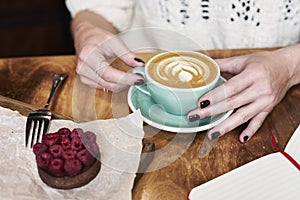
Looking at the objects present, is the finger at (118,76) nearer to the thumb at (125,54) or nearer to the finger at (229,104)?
the thumb at (125,54)

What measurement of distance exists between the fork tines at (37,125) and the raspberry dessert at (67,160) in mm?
92

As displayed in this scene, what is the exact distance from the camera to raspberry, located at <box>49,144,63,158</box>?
Answer: 2.69 ft

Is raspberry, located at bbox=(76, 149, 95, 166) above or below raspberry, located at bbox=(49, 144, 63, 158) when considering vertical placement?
below

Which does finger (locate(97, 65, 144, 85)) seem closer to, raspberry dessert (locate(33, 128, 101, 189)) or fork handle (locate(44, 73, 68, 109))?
fork handle (locate(44, 73, 68, 109))

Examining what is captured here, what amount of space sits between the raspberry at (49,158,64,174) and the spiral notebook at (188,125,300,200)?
0.71 ft

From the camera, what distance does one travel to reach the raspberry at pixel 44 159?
2.68ft

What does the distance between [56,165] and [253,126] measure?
1.28ft

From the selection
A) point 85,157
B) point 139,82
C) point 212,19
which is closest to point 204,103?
point 139,82

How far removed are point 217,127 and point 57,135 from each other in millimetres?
303

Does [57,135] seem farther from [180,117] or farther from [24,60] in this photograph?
[24,60]

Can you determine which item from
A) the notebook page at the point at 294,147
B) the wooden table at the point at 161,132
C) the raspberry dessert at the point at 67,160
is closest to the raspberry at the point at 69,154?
the raspberry dessert at the point at 67,160

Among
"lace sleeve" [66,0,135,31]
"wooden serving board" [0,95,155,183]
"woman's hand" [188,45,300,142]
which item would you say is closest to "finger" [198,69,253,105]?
"woman's hand" [188,45,300,142]

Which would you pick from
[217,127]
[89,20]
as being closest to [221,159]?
[217,127]

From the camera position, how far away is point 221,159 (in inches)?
36.2
